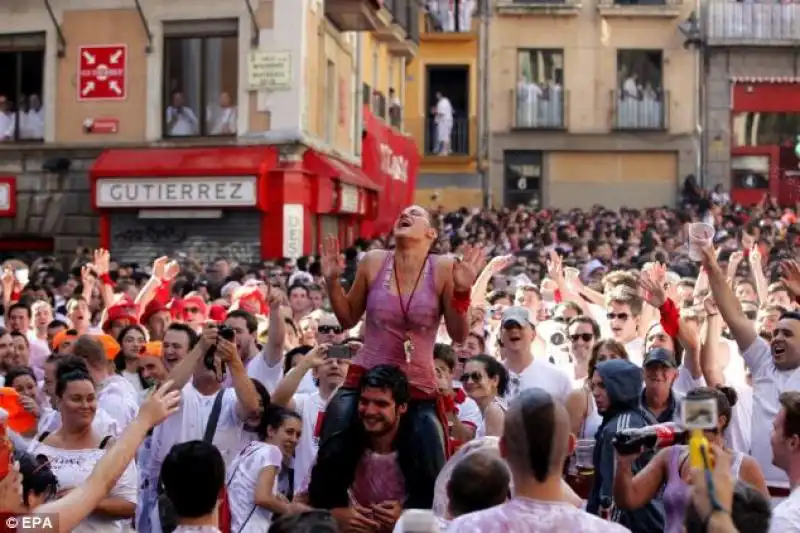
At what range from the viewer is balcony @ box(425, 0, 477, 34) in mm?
40844

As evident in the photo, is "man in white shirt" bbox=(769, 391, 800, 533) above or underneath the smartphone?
underneath

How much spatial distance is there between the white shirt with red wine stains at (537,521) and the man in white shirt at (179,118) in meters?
18.9

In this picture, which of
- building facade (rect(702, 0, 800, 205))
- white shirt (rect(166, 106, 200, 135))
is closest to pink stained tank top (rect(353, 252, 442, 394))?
white shirt (rect(166, 106, 200, 135))

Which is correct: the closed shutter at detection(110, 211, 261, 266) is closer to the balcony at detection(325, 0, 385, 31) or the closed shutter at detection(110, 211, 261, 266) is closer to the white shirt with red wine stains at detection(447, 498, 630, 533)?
the balcony at detection(325, 0, 385, 31)

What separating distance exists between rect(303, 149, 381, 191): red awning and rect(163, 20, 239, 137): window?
3.81 ft

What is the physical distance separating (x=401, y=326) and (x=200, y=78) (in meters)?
16.9

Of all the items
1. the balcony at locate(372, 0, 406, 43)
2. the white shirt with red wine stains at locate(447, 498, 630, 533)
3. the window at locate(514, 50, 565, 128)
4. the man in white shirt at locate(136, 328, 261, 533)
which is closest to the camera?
the white shirt with red wine stains at locate(447, 498, 630, 533)

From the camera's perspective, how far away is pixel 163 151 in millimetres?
23281

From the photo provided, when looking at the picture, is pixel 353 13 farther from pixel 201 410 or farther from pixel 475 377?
pixel 201 410

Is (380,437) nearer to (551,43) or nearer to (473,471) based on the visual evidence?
(473,471)

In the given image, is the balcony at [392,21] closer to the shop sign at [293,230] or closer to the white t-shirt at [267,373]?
the shop sign at [293,230]

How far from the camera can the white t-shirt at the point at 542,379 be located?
984 centimetres

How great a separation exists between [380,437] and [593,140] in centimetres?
3490

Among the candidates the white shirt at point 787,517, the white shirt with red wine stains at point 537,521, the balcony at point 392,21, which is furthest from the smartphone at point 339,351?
the balcony at point 392,21
